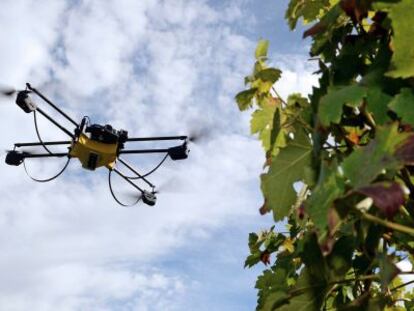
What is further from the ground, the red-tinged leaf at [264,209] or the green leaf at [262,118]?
the green leaf at [262,118]

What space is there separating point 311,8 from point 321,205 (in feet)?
5.31

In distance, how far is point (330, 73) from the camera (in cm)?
202

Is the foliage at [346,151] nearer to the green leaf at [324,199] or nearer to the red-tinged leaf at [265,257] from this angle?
the green leaf at [324,199]

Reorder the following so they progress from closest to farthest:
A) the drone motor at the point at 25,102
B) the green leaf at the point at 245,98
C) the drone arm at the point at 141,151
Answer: the green leaf at the point at 245,98, the drone motor at the point at 25,102, the drone arm at the point at 141,151

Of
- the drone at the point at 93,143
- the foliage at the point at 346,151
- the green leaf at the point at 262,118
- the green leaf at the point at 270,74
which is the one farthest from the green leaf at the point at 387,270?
the drone at the point at 93,143

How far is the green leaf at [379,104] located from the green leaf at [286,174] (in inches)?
14.2

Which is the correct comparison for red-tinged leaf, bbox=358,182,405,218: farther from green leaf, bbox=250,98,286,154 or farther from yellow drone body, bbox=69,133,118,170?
yellow drone body, bbox=69,133,118,170

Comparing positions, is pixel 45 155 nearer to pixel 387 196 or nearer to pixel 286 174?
pixel 286 174

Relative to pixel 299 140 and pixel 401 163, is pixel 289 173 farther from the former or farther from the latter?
pixel 401 163

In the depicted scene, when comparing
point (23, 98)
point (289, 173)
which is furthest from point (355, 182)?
point (23, 98)

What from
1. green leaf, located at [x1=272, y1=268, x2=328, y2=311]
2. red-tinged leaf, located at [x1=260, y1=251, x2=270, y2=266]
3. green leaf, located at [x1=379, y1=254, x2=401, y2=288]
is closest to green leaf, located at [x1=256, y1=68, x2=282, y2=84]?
green leaf, located at [x1=272, y1=268, x2=328, y2=311]

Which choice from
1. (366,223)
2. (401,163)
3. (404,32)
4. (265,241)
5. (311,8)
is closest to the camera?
(401,163)

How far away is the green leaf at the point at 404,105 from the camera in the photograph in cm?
152

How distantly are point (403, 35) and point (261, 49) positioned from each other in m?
1.06
